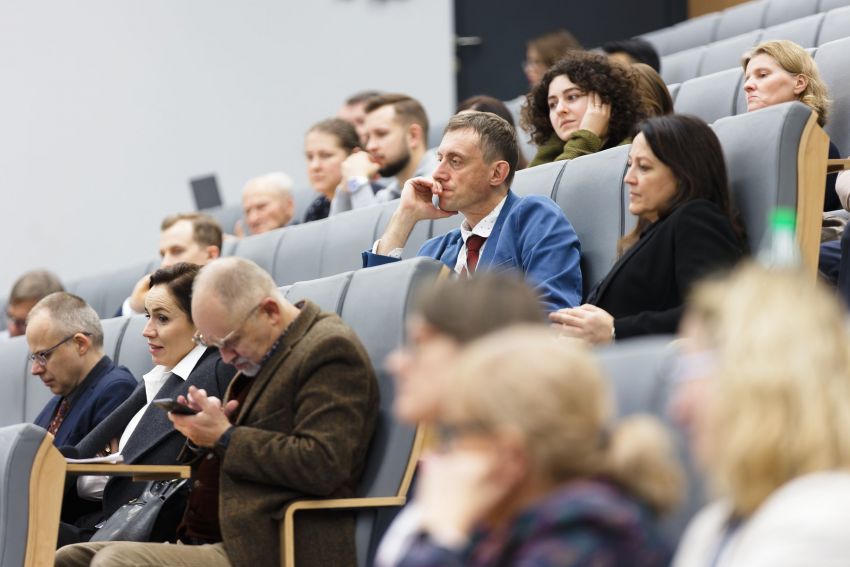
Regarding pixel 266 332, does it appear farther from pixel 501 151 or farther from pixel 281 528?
pixel 501 151

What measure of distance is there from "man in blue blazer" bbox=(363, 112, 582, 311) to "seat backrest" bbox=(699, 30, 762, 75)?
1.86 m

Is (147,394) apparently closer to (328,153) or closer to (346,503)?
(346,503)

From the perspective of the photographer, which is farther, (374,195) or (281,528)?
(374,195)

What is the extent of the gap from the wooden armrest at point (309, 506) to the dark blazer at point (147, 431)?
437 mm

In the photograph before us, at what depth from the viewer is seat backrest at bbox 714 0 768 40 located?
5.03 m

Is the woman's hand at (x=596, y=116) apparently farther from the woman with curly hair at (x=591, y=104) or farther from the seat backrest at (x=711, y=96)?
the seat backrest at (x=711, y=96)

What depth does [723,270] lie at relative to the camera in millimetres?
2006

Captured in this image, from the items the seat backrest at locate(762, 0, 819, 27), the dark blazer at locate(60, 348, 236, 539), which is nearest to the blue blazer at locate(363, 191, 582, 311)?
the dark blazer at locate(60, 348, 236, 539)

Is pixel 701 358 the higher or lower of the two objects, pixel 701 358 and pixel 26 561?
the higher

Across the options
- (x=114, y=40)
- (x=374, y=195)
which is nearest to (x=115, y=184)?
(x=114, y=40)

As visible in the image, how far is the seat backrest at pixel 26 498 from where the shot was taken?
211 centimetres

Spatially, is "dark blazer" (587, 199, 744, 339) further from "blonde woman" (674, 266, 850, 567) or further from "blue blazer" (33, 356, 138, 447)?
"blue blazer" (33, 356, 138, 447)

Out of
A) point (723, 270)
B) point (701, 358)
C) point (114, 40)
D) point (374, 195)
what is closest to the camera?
point (701, 358)

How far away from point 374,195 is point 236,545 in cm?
200
